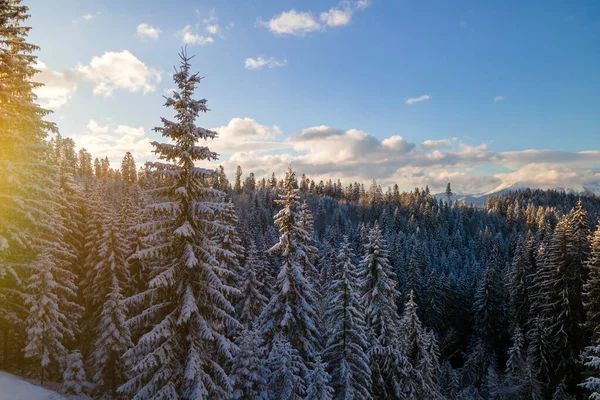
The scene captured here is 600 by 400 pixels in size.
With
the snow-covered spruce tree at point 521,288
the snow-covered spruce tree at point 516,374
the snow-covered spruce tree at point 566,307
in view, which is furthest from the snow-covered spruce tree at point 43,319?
the snow-covered spruce tree at point 521,288

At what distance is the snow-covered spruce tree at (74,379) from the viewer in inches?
850

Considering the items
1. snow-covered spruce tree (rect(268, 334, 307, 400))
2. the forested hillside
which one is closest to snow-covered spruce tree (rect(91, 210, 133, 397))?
the forested hillside

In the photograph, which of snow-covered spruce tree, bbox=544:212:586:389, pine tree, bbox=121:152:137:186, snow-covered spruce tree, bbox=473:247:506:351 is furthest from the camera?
pine tree, bbox=121:152:137:186

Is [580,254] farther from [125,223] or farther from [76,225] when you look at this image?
[76,225]

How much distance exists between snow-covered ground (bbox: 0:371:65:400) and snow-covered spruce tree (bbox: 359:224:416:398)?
1842 cm

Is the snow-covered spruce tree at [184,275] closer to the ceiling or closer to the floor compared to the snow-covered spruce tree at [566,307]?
closer to the ceiling

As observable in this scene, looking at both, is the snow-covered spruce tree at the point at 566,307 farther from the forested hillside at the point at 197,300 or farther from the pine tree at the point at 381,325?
the pine tree at the point at 381,325

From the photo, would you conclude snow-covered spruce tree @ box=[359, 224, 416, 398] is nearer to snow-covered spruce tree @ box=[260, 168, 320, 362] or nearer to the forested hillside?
the forested hillside

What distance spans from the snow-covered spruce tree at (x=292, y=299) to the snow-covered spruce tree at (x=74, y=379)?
13.0m

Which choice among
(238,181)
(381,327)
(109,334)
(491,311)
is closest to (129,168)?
(238,181)

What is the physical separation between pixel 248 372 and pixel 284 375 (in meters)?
2.26

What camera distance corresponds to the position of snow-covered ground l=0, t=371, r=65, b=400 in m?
16.7

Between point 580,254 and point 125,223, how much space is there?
46.0 meters

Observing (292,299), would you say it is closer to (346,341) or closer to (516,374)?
(346,341)
